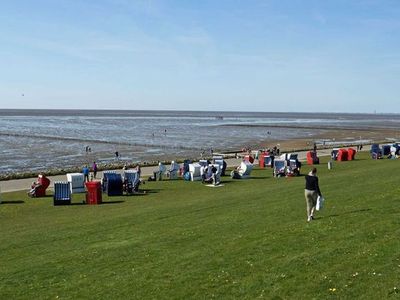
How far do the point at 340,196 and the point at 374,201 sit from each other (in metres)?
2.96

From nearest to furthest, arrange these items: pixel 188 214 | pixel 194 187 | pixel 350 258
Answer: pixel 350 258 → pixel 188 214 → pixel 194 187

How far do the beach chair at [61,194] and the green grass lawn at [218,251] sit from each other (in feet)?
16.1

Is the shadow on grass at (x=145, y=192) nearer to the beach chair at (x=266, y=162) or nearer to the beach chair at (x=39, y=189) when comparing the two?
the beach chair at (x=39, y=189)

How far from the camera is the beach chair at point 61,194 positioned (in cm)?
2831

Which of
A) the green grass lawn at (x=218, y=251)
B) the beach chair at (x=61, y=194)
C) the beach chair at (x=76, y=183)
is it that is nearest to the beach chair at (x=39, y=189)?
the beach chair at (x=76, y=183)

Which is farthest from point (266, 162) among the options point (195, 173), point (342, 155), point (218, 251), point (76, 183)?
point (218, 251)

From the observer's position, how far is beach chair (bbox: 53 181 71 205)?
92.9 feet

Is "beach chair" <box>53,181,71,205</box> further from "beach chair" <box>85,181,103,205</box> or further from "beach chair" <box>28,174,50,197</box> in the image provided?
"beach chair" <box>28,174,50,197</box>

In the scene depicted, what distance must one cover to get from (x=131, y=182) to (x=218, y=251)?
18974 mm

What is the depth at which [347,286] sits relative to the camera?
10289mm

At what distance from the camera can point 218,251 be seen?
45.9 ft

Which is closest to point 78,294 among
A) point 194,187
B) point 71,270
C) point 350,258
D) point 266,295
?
point 71,270

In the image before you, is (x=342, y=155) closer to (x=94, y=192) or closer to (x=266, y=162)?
(x=266, y=162)

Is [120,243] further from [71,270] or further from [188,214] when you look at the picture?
[188,214]
